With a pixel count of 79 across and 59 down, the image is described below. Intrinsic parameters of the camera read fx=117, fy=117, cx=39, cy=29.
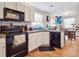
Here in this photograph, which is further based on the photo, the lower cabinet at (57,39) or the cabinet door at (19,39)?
the lower cabinet at (57,39)

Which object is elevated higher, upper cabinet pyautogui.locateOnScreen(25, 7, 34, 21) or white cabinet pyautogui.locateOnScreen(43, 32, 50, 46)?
upper cabinet pyautogui.locateOnScreen(25, 7, 34, 21)

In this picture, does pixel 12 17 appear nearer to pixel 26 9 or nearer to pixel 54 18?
pixel 26 9

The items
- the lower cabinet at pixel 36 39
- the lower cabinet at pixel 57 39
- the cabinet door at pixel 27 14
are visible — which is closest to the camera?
the lower cabinet at pixel 36 39

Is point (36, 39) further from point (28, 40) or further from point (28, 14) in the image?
point (28, 14)

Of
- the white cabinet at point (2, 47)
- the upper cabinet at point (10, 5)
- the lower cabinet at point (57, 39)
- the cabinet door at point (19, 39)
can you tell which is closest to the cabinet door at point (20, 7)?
the upper cabinet at point (10, 5)

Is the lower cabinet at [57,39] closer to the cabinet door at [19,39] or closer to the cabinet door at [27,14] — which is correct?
the cabinet door at [27,14]

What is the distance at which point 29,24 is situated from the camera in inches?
227

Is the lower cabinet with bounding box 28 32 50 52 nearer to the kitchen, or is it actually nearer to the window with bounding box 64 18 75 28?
the kitchen

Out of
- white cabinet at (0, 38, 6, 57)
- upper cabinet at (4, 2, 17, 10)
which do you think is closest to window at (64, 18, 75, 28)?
upper cabinet at (4, 2, 17, 10)

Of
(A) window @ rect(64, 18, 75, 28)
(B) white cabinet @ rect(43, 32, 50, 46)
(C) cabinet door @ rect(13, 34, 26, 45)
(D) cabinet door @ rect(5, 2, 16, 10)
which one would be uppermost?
(D) cabinet door @ rect(5, 2, 16, 10)

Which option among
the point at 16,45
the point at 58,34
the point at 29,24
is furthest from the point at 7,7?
the point at 58,34

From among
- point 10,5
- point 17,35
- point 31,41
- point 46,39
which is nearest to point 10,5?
point 10,5

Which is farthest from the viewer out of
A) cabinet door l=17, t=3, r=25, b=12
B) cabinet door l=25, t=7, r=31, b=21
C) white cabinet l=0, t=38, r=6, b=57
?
cabinet door l=25, t=7, r=31, b=21

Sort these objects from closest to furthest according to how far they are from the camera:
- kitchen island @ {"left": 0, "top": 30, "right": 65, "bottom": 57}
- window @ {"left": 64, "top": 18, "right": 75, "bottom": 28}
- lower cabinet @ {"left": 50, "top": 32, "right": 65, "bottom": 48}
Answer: kitchen island @ {"left": 0, "top": 30, "right": 65, "bottom": 57} → lower cabinet @ {"left": 50, "top": 32, "right": 65, "bottom": 48} → window @ {"left": 64, "top": 18, "right": 75, "bottom": 28}
